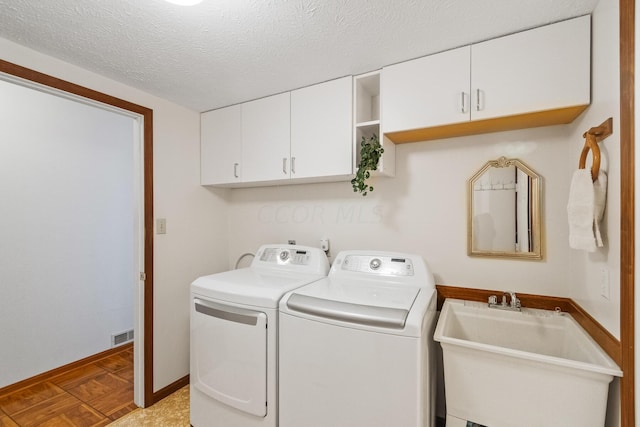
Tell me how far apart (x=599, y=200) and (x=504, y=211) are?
55 cm

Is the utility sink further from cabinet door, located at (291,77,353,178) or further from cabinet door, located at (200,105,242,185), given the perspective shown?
cabinet door, located at (200,105,242,185)

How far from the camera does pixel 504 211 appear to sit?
1668 millimetres

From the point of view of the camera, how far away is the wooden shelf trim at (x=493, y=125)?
1.38 m

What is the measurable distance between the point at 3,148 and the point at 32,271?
96 centimetres

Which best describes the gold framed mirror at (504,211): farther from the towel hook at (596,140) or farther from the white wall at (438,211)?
the towel hook at (596,140)

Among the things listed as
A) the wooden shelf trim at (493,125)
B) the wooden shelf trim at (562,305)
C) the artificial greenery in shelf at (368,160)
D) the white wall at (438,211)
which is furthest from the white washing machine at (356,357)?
the wooden shelf trim at (493,125)

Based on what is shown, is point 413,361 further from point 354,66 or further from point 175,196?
point 175,196

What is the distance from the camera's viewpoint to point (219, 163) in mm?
2338

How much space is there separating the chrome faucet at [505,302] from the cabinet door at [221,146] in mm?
1858

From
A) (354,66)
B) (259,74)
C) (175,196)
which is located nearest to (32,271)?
(175,196)

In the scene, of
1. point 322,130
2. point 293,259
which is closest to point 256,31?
point 322,130

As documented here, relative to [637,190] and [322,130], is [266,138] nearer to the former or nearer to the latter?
[322,130]

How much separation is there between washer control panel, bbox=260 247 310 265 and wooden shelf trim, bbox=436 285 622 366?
90cm

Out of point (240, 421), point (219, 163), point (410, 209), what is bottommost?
point (240, 421)
